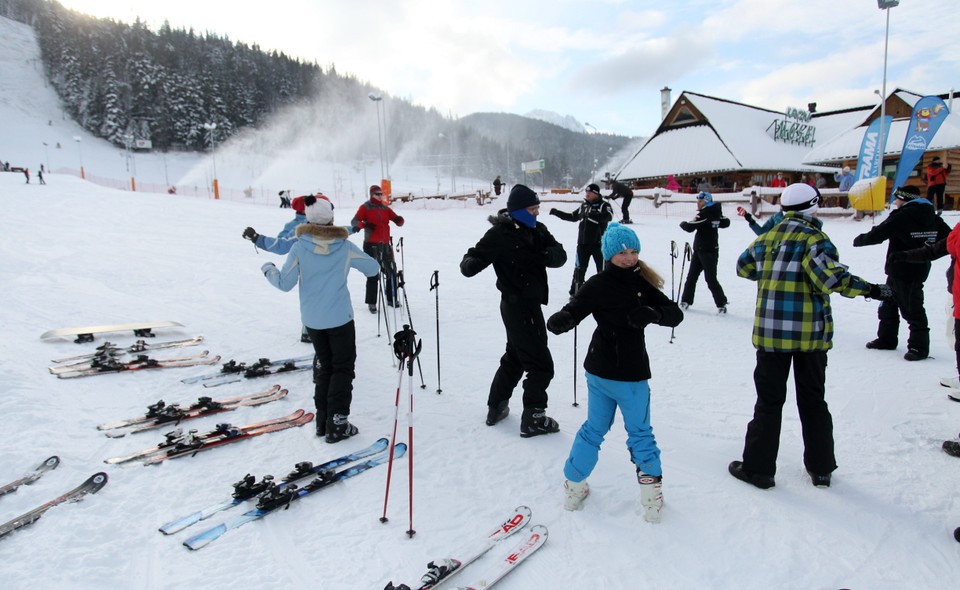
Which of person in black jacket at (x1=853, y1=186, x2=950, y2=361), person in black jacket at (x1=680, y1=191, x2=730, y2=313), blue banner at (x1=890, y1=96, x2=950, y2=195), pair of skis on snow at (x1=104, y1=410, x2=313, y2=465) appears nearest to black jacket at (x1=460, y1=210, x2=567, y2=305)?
pair of skis on snow at (x1=104, y1=410, x2=313, y2=465)

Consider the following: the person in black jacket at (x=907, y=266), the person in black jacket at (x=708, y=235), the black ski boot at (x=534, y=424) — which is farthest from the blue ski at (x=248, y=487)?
the person in black jacket at (x=708, y=235)

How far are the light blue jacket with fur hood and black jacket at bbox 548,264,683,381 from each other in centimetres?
208

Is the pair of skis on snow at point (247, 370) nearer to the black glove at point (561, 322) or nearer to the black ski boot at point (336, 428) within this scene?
the black ski boot at point (336, 428)

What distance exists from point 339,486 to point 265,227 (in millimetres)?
19190

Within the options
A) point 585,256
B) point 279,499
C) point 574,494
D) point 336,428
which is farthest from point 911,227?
point 279,499

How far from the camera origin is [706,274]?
8.53 metres

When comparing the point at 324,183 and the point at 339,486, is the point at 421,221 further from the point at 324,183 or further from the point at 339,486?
the point at 324,183

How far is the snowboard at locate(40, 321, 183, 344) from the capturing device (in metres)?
6.91

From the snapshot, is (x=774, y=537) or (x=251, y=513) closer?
(x=774, y=537)

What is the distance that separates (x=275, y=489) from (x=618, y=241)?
2.79m

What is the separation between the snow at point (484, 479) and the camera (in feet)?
9.43

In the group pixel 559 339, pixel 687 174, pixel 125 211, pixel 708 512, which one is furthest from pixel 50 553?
pixel 687 174

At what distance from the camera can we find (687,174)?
30297 millimetres

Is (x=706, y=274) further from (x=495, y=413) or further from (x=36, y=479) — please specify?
(x=36, y=479)
